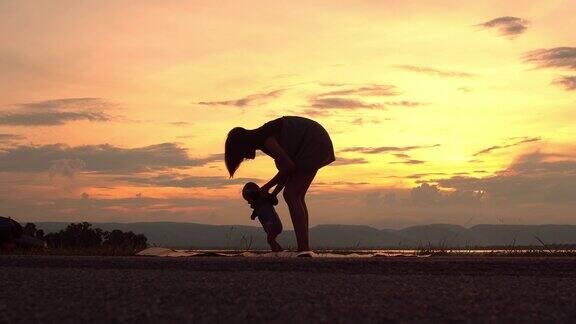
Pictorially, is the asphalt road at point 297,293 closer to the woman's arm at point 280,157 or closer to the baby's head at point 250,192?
the woman's arm at point 280,157

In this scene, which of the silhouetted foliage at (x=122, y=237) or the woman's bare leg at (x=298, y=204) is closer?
the woman's bare leg at (x=298, y=204)

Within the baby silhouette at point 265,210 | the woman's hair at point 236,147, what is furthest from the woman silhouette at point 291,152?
the baby silhouette at point 265,210

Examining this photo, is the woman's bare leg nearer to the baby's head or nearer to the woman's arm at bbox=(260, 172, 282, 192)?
the woman's arm at bbox=(260, 172, 282, 192)

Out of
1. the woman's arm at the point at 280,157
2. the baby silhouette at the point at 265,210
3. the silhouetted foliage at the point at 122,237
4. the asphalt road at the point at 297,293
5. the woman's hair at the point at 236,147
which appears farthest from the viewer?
the silhouetted foliage at the point at 122,237

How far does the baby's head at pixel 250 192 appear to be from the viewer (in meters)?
10.9

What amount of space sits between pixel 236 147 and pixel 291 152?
797 mm

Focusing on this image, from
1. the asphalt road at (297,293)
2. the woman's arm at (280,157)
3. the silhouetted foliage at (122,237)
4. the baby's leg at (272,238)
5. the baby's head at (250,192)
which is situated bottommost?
the asphalt road at (297,293)

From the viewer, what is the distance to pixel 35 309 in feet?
13.5

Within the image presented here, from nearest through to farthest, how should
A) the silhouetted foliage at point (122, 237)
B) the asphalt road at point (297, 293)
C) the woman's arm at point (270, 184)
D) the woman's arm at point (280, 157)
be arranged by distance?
the asphalt road at point (297, 293), the woman's arm at point (280, 157), the woman's arm at point (270, 184), the silhouetted foliage at point (122, 237)

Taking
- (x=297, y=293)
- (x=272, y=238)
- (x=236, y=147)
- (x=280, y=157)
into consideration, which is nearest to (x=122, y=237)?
(x=272, y=238)

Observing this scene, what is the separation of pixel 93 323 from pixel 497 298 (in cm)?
245

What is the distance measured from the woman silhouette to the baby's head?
6.5 inches

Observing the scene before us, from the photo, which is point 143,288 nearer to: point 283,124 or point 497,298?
point 497,298

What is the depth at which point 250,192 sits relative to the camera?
10875mm
